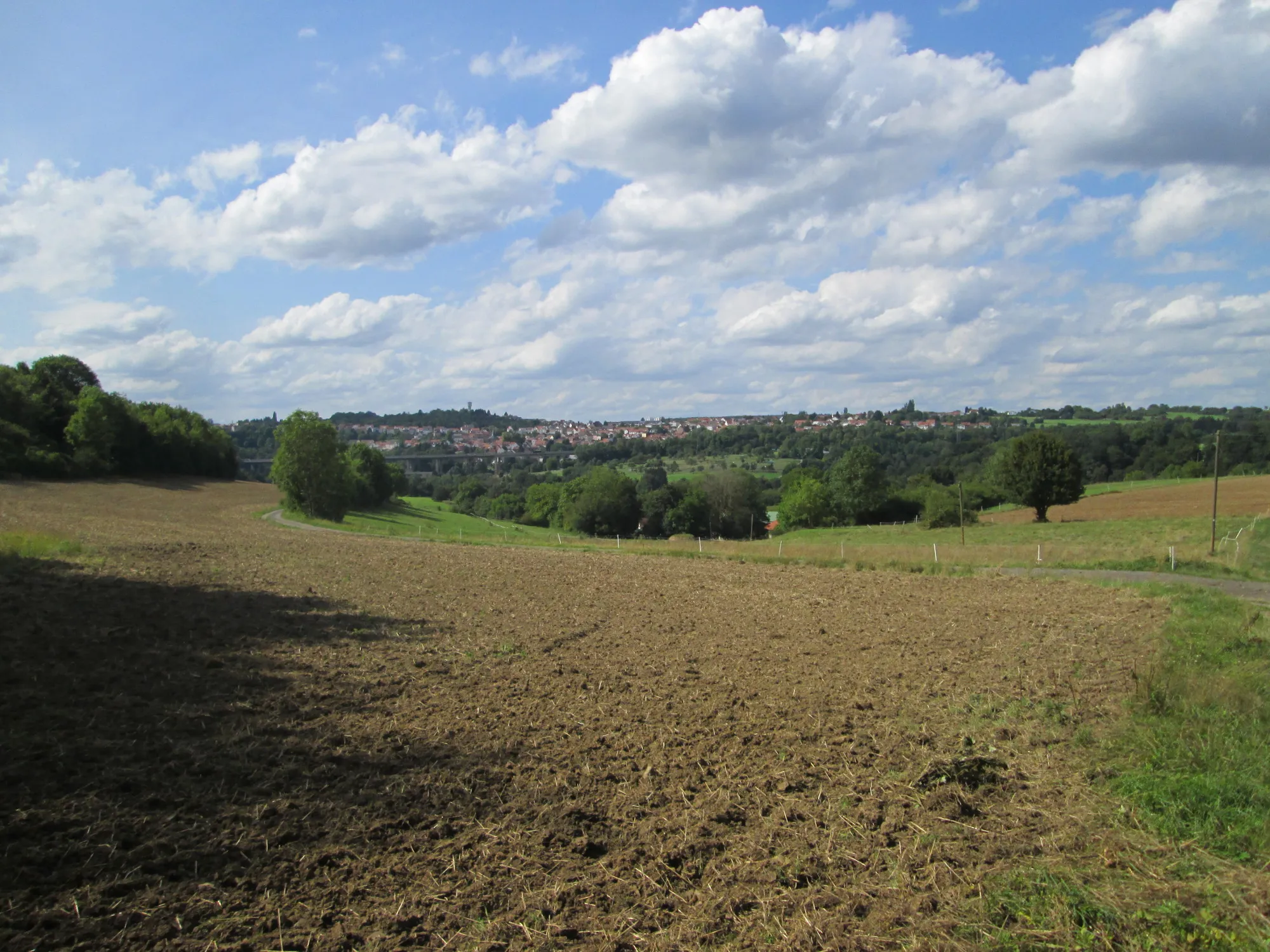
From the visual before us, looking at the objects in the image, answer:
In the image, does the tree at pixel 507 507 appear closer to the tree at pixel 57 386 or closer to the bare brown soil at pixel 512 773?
the tree at pixel 57 386

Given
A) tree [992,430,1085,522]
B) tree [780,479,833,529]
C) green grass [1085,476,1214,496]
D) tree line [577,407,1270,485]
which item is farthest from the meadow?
tree [780,479,833,529]

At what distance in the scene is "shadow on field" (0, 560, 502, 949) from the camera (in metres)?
4.95

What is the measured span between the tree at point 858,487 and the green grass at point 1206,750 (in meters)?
67.4

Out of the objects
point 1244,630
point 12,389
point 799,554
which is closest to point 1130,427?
point 799,554

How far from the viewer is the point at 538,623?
54.2 feet

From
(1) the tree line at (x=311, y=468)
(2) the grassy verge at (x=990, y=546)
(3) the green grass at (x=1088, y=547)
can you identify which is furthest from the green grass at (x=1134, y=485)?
(1) the tree line at (x=311, y=468)

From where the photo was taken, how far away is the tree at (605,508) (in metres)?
83.9

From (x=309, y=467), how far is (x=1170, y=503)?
6743cm

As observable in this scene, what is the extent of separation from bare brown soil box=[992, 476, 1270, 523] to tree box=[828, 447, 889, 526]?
1197 centimetres

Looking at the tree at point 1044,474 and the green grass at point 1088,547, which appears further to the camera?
the tree at point 1044,474

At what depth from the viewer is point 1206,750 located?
7.59m

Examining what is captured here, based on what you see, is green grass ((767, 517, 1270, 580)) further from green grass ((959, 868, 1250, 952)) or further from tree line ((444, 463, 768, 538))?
tree line ((444, 463, 768, 538))

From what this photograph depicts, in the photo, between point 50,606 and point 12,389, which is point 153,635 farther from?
point 12,389

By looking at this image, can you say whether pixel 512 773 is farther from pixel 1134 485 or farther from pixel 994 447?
pixel 994 447
